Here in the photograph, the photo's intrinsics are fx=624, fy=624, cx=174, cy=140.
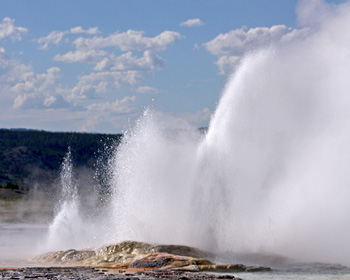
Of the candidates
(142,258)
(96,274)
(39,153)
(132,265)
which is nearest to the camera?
(96,274)

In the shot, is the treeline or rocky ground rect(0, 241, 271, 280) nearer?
rocky ground rect(0, 241, 271, 280)

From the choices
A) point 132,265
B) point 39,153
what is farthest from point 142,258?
point 39,153

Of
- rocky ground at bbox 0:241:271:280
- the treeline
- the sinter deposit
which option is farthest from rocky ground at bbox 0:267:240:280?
the treeline

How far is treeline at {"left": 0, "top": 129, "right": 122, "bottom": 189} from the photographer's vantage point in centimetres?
8914

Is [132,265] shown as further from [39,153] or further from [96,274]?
[39,153]

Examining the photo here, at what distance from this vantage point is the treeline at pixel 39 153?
292 ft

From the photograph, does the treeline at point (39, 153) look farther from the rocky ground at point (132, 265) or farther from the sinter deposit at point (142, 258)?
the rocky ground at point (132, 265)

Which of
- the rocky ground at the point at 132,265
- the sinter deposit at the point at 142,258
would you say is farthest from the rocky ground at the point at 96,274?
the sinter deposit at the point at 142,258

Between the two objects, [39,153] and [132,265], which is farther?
[39,153]

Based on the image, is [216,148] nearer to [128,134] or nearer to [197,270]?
[128,134]

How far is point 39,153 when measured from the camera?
326 feet

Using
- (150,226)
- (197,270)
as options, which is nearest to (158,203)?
(150,226)

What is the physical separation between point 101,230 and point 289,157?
8728 mm

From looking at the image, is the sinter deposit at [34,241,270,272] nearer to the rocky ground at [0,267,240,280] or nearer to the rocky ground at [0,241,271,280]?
the rocky ground at [0,241,271,280]
